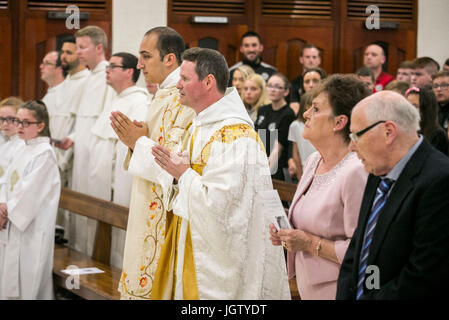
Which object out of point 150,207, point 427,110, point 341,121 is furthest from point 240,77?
point 341,121

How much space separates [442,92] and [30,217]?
2550 mm

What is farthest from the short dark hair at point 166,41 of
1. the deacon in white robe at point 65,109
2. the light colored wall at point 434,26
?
the deacon in white robe at point 65,109

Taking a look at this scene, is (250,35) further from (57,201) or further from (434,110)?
(434,110)

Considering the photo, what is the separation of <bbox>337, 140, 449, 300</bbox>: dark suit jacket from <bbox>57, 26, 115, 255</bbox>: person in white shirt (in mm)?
3189

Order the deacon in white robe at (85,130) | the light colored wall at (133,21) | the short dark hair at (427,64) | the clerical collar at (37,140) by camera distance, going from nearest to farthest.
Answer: the light colored wall at (133,21) → the short dark hair at (427,64) → the clerical collar at (37,140) → the deacon in white robe at (85,130)

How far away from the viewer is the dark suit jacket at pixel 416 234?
2055 mm

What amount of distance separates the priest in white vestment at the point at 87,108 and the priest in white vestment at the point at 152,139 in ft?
6.29

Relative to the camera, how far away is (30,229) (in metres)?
4.64

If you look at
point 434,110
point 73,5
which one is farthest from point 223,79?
point 73,5

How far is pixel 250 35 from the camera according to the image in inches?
253

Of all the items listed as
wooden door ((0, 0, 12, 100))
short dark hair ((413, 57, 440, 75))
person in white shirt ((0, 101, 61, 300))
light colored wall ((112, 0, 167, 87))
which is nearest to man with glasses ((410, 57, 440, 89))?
short dark hair ((413, 57, 440, 75))

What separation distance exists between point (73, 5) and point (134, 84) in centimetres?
139

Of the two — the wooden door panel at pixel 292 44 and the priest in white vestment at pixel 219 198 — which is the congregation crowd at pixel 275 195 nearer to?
the priest in white vestment at pixel 219 198
